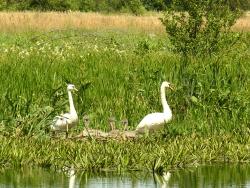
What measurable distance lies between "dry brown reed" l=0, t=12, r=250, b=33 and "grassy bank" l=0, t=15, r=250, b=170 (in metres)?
25.4

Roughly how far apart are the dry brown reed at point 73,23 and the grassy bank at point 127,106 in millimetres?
25425

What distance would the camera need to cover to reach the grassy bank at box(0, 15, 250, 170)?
1213cm

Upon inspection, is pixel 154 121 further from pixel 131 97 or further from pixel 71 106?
pixel 131 97

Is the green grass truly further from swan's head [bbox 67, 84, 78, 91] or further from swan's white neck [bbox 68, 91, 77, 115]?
swan's head [bbox 67, 84, 78, 91]

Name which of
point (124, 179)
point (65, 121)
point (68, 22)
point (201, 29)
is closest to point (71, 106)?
point (65, 121)

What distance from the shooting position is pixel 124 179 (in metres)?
11.1

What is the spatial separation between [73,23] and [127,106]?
29.4 metres

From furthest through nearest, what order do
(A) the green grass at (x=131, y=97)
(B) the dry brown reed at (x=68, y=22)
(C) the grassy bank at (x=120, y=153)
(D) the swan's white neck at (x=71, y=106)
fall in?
(B) the dry brown reed at (x=68, y=22) < (D) the swan's white neck at (x=71, y=106) < (A) the green grass at (x=131, y=97) < (C) the grassy bank at (x=120, y=153)

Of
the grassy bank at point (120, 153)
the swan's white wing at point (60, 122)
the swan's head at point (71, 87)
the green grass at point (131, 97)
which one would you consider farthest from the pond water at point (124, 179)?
the swan's head at point (71, 87)

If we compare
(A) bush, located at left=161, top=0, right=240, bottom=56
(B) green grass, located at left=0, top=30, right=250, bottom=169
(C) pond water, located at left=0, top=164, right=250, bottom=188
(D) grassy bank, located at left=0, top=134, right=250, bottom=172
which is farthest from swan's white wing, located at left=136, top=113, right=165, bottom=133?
(A) bush, located at left=161, top=0, right=240, bottom=56

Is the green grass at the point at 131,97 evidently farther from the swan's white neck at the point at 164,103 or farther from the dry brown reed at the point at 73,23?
the dry brown reed at the point at 73,23

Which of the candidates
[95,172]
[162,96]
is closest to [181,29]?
[162,96]

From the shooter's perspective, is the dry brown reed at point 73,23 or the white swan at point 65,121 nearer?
the white swan at point 65,121

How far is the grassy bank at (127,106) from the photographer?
39.8ft
